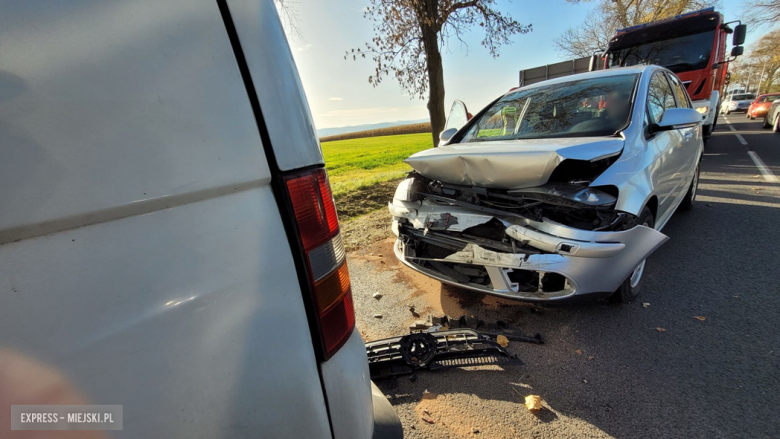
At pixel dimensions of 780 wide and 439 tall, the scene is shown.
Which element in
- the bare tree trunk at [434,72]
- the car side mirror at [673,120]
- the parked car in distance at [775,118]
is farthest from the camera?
the parked car in distance at [775,118]

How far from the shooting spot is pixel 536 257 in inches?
89.1

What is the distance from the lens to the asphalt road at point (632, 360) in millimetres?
1821

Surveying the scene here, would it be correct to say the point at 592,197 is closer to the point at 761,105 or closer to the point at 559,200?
the point at 559,200

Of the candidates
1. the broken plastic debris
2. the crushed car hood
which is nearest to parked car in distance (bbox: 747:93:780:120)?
the crushed car hood

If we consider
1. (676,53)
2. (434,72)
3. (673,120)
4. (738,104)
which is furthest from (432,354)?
(738,104)

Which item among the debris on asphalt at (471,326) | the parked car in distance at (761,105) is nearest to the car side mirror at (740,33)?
the debris on asphalt at (471,326)

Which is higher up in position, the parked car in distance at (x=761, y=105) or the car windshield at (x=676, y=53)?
the car windshield at (x=676, y=53)

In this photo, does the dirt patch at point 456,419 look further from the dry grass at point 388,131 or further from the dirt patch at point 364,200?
the dry grass at point 388,131

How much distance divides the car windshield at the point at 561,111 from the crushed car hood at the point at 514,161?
37cm

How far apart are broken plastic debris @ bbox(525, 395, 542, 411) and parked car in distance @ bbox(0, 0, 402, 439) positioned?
4.64ft

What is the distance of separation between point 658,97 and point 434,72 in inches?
174

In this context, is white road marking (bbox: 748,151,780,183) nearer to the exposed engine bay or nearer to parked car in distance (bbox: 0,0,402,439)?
the exposed engine bay

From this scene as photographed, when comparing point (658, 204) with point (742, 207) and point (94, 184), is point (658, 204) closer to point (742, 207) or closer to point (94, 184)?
point (742, 207)

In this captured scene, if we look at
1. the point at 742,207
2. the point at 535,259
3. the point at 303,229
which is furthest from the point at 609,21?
the point at 303,229
